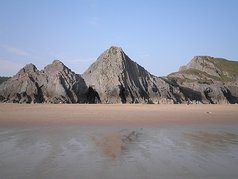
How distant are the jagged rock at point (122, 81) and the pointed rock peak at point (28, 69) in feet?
24.5

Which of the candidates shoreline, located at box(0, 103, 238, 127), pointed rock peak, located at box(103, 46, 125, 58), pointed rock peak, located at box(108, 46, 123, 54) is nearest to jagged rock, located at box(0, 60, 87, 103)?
pointed rock peak, located at box(103, 46, 125, 58)

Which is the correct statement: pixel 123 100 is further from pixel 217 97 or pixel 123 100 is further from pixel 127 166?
pixel 127 166

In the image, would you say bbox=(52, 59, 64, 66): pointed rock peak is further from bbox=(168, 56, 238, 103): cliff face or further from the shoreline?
bbox=(168, 56, 238, 103): cliff face

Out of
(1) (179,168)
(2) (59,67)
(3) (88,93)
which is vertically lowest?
(1) (179,168)

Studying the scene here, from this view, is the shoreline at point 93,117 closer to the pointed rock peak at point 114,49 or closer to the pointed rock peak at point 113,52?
the pointed rock peak at point 113,52

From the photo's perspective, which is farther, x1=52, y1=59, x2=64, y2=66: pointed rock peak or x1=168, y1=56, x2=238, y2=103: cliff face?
x1=168, y1=56, x2=238, y2=103: cliff face

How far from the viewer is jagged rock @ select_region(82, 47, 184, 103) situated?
47438mm

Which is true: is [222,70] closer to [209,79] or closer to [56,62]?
[209,79]

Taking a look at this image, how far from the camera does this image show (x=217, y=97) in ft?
210

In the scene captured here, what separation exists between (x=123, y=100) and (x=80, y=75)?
8.77 metres

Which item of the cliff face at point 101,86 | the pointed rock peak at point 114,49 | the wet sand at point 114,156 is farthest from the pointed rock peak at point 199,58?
the wet sand at point 114,156

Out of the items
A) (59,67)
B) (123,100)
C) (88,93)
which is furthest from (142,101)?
(59,67)

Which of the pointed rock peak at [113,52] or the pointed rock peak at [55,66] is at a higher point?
the pointed rock peak at [113,52]

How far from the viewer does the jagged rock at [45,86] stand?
42125 mm
